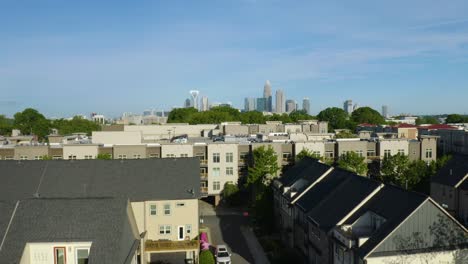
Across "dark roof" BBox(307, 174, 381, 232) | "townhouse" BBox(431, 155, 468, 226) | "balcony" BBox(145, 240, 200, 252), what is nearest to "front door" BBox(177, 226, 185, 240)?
"balcony" BBox(145, 240, 200, 252)

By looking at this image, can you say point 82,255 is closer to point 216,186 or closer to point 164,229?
point 164,229

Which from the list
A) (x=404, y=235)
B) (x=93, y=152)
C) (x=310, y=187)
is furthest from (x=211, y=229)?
(x=404, y=235)

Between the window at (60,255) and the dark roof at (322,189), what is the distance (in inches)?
692

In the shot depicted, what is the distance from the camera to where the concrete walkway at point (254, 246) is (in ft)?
120

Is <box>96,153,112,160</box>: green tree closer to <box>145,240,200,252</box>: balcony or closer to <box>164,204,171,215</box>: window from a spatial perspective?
<box>164,204,171,215</box>: window

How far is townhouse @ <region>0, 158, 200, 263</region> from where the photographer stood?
35281 mm

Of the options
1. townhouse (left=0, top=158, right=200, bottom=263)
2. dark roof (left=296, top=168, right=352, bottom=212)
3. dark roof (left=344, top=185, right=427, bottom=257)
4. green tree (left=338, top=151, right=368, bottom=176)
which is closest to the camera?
dark roof (left=344, top=185, right=427, bottom=257)

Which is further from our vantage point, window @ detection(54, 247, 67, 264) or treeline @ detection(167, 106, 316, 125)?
treeline @ detection(167, 106, 316, 125)

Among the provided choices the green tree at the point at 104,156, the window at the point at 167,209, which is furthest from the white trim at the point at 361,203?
the green tree at the point at 104,156

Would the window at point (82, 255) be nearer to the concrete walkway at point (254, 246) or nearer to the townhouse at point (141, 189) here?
the townhouse at point (141, 189)

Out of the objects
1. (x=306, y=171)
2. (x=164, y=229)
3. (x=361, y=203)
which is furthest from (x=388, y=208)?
(x=164, y=229)

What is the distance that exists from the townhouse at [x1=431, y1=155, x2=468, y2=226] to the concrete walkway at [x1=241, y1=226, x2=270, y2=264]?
19.4 metres

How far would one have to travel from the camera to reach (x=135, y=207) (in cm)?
3541

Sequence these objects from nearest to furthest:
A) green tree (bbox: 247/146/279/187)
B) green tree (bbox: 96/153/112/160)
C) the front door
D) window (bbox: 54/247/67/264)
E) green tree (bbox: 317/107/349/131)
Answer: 1. window (bbox: 54/247/67/264)
2. the front door
3. green tree (bbox: 247/146/279/187)
4. green tree (bbox: 96/153/112/160)
5. green tree (bbox: 317/107/349/131)
